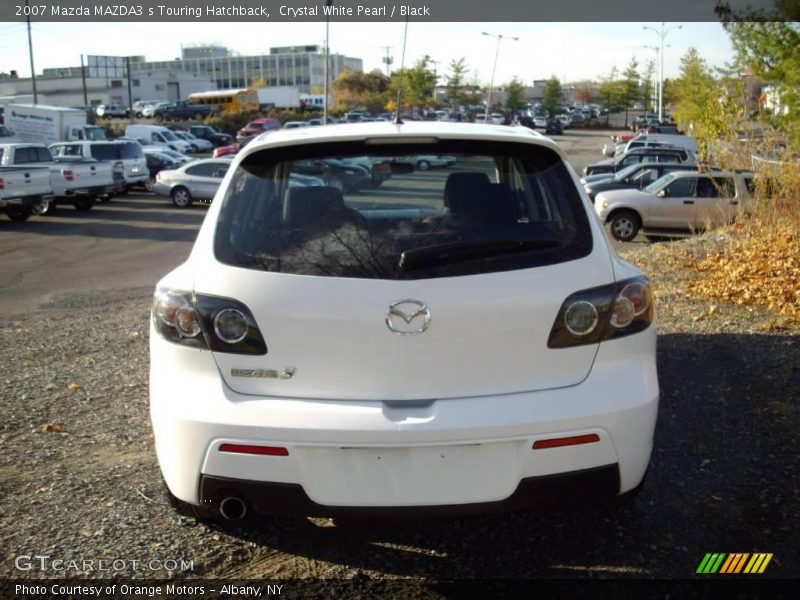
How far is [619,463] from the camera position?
120 inches

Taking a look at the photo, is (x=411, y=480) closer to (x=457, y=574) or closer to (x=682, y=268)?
(x=457, y=574)

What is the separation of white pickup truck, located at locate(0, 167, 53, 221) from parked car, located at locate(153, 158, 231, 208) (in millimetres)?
3954

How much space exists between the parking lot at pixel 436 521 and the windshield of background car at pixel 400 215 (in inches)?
27.3

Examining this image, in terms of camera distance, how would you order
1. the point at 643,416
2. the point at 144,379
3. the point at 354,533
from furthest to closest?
the point at 144,379 < the point at 354,533 < the point at 643,416

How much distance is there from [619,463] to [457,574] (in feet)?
2.67

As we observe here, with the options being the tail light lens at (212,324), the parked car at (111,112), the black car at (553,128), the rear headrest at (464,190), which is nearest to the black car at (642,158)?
the rear headrest at (464,190)

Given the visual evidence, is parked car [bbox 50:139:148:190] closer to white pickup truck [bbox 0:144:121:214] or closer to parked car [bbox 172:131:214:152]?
white pickup truck [bbox 0:144:121:214]

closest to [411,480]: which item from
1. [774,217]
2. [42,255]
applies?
[774,217]

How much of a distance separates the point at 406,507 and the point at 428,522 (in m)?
0.89

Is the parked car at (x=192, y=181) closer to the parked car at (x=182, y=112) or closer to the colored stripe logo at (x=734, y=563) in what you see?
the colored stripe logo at (x=734, y=563)

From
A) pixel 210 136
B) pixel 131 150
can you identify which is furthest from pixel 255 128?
pixel 131 150

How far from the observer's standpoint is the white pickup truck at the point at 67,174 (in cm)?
2338

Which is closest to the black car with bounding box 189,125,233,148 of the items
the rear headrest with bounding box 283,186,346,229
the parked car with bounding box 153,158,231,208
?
the parked car with bounding box 153,158,231,208

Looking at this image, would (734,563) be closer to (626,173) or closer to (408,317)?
(408,317)
